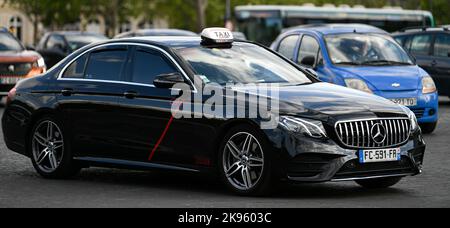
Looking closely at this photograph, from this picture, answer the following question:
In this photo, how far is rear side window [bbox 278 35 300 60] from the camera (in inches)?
795

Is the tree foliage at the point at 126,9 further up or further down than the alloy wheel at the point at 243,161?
further down

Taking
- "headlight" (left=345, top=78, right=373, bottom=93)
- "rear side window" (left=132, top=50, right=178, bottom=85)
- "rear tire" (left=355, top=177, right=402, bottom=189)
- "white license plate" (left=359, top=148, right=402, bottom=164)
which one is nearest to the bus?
"headlight" (left=345, top=78, right=373, bottom=93)

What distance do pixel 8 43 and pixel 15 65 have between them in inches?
50.4

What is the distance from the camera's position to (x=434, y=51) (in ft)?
80.9

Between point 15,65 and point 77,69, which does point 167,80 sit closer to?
point 77,69

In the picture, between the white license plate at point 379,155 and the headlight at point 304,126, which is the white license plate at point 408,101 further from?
the headlight at point 304,126

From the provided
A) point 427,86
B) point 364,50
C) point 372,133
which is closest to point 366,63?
point 364,50

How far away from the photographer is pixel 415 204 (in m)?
10.1

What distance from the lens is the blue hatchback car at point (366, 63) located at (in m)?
17.9

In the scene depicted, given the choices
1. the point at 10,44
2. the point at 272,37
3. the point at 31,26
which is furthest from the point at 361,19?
the point at 31,26

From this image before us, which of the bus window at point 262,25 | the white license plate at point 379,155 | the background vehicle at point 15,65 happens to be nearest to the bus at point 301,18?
the bus window at point 262,25

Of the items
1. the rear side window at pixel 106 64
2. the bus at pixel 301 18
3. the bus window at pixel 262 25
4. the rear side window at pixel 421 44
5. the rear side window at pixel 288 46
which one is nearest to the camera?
the rear side window at pixel 106 64

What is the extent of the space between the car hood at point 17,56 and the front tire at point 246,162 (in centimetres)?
1558
